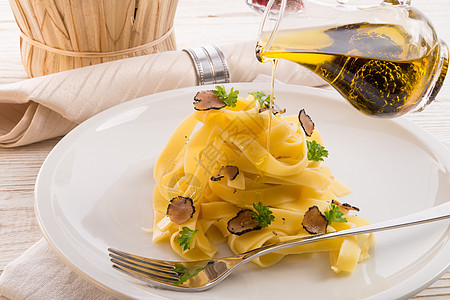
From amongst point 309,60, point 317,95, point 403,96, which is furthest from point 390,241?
point 317,95

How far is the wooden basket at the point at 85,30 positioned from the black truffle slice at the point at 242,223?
4.41 feet

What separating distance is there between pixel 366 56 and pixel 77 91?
141cm

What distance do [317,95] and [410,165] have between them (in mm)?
572

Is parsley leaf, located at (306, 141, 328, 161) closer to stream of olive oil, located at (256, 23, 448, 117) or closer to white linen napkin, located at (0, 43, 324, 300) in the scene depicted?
stream of olive oil, located at (256, 23, 448, 117)

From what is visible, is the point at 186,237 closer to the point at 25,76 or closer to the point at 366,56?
the point at 366,56

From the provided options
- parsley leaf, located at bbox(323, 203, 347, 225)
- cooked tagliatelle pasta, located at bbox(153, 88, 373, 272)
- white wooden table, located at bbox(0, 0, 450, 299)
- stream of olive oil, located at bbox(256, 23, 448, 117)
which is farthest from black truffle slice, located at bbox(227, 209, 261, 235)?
white wooden table, located at bbox(0, 0, 450, 299)

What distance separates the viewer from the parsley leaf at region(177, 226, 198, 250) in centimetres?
164

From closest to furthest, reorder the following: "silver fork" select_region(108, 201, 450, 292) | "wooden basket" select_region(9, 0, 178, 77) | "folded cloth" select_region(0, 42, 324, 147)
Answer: "silver fork" select_region(108, 201, 450, 292)
"folded cloth" select_region(0, 42, 324, 147)
"wooden basket" select_region(9, 0, 178, 77)

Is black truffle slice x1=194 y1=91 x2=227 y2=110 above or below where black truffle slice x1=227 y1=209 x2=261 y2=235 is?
above

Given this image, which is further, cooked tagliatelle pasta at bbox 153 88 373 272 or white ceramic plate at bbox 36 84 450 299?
cooked tagliatelle pasta at bbox 153 88 373 272

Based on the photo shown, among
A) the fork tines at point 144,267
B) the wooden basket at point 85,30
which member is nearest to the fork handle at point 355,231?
the fork tines at point 144,267

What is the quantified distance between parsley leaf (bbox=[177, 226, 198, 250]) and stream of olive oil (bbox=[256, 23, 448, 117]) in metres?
0.57

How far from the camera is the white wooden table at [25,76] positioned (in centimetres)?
196

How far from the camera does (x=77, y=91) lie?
98.4 inches
